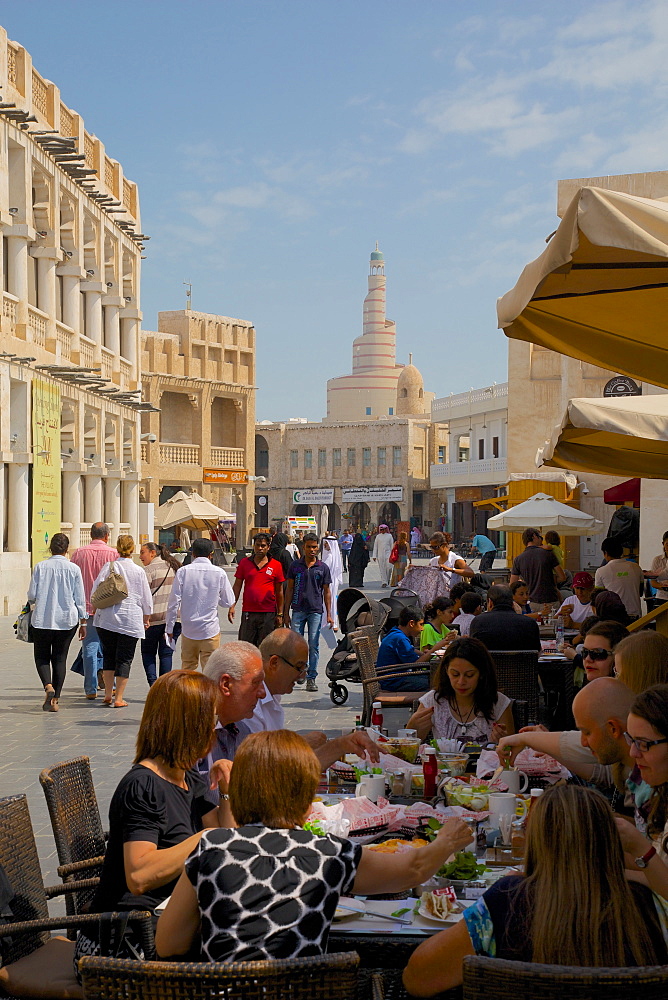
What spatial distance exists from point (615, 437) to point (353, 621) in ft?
13.3

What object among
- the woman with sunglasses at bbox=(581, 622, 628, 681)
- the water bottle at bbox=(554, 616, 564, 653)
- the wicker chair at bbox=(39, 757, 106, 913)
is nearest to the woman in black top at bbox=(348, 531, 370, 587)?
the water bottle at bbox=(554, 616, 564, 653)

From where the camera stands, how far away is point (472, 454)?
2352 inches

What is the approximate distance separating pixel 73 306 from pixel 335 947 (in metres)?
24.5

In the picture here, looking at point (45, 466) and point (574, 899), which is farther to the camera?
point (45, 466)

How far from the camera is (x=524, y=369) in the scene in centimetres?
3394

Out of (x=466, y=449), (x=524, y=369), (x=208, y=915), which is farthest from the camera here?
(x=466, y=449)

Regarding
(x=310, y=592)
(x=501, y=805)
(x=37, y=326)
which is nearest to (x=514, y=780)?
(x=501, y=805)

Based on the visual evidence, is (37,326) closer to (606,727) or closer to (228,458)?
(606,727)

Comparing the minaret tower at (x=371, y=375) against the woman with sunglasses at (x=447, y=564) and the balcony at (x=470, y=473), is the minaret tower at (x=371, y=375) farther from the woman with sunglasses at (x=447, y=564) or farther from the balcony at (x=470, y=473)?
the woman with sunglasses at (x=447, y=564)

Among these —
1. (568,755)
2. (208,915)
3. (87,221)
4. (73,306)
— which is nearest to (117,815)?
(208,915)

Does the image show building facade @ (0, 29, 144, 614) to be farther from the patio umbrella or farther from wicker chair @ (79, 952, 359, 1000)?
wicker chair @ (79, 952, 359, 1000)

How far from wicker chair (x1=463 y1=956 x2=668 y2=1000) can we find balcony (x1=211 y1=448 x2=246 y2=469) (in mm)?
50492

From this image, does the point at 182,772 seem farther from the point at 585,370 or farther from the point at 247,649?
the point at 585,370

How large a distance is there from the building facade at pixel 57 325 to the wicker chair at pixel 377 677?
42.7 feet
